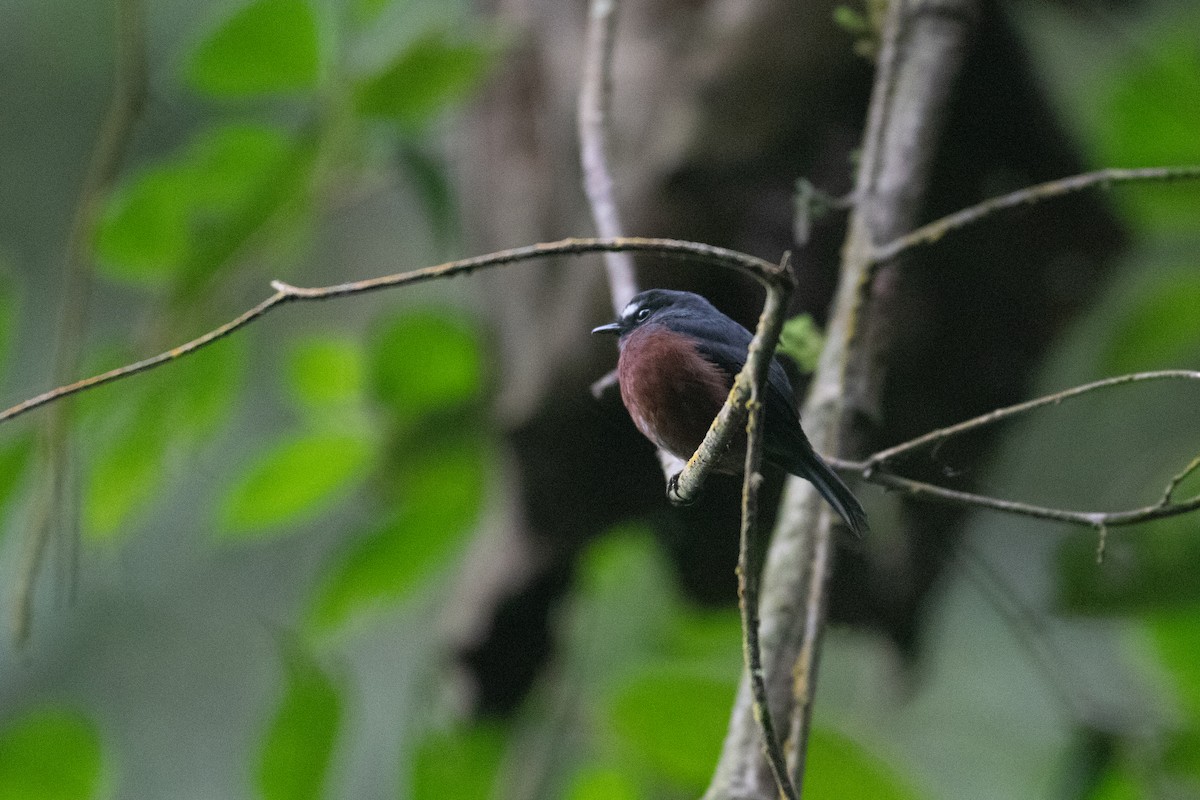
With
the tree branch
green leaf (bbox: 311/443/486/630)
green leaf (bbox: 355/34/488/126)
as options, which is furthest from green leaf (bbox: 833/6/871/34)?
green leaf (bbox: 311/443/486/630)

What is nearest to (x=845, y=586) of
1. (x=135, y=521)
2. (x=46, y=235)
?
(x=135, y=521)

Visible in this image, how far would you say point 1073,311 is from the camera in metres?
1.15

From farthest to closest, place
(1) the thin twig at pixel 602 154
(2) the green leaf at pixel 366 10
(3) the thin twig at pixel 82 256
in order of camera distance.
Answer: (2) the green leaf at pixel 366 10 < (3) the thin twig at pixel 82 256 < (1) the thin twig at pixel 602 154

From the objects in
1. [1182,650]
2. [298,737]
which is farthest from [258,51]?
[1182,650]

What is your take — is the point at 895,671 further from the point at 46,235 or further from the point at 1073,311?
the point at 46,235

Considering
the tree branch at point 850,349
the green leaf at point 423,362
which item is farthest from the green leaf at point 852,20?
the green leaf at point 423,362

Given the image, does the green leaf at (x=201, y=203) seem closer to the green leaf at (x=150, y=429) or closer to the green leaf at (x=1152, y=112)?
the green leaf at (x=150, y=429)

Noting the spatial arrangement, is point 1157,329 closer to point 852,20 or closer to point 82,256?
point 852,20

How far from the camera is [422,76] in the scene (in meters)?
1.18

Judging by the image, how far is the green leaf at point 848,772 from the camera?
2.66 feet

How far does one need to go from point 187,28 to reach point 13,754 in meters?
1.67

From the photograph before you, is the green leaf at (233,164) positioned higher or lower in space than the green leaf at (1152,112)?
higher

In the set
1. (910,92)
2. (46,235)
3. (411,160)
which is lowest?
(910,92)

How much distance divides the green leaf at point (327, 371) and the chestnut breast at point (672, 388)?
109cm
